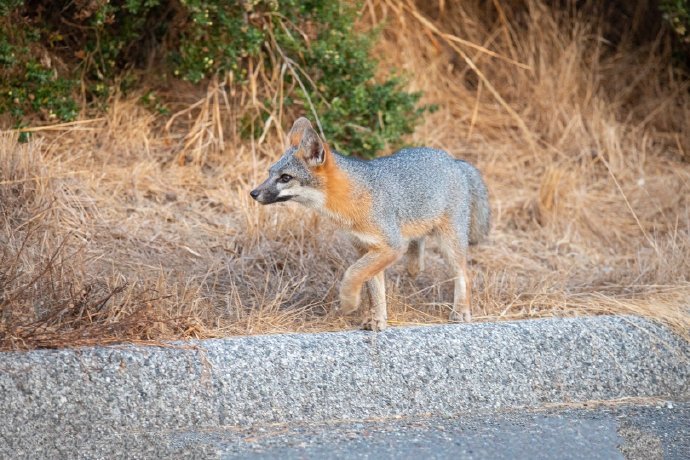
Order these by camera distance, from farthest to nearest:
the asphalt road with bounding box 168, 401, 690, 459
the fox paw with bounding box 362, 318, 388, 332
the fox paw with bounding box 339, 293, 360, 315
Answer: the fox paw with bounding box 339, 293, 360, 315, the fox paw with bounding box 362, 318, 388, 332, the asphalt road with bounding box 168, 401, 690, 459

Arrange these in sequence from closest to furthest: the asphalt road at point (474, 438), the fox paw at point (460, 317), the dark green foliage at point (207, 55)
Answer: the asphalt road at point (474, 438), the fox paw at point (460, 317), the dark green foliage at point (207, 55)

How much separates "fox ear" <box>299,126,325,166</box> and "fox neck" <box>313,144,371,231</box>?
0.12ft

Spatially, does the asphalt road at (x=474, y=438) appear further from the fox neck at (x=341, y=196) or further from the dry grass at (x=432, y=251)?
the fox neck at (x=341, y=196)

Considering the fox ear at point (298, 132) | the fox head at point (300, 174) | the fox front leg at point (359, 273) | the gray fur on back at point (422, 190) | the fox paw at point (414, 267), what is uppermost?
the fox ear at point (298, 132)

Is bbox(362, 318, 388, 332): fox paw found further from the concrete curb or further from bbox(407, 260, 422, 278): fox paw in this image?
bbox(407, 260, 422, 278): fox paw

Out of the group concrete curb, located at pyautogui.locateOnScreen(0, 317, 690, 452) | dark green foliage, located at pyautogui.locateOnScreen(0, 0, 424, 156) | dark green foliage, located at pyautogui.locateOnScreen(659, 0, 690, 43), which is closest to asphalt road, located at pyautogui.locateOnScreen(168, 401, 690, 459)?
concrete curb, located at pyautogui.locateOnScreen(0, 317, 690, 452)

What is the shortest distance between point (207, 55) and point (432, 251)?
2.48 meters

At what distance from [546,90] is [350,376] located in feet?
19.5

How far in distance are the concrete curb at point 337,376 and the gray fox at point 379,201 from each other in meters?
0.46

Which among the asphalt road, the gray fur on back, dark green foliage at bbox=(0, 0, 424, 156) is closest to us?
the asphalt road

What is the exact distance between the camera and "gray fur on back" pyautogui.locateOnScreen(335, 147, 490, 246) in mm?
5887

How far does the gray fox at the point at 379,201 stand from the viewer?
5.59 m

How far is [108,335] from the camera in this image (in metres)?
4.79

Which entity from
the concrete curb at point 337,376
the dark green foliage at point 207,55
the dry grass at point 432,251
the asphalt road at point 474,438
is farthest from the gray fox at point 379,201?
the dark green foliage at point 207,55
